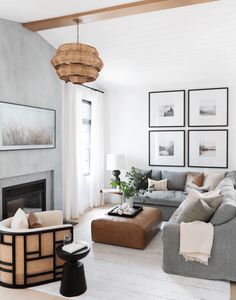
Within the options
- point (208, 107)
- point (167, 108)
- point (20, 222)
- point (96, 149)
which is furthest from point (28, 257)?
point (208, 107)

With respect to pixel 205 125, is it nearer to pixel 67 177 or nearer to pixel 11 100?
pixel 67 177

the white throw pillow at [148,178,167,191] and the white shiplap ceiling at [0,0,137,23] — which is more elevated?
the white shiplap ceiling at [0,0,137,23]

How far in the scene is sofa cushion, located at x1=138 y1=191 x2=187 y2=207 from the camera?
196 inches

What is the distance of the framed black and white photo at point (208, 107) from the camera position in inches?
226

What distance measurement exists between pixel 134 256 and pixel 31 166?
80.7 inches

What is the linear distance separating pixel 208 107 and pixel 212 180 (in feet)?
5.30

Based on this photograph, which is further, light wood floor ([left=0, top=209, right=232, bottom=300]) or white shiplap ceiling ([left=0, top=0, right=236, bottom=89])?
white shiplap ceiling ([left=0, top=0, right=236, bottom=89])

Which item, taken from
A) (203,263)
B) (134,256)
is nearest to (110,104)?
(134,256)

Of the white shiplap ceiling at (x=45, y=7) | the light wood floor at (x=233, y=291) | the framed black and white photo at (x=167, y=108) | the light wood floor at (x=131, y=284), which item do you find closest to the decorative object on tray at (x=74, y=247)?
the light wood floor at (x=131, y=284)

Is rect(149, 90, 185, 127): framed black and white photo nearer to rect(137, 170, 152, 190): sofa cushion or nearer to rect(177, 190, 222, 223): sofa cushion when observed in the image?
rect(137, 170, 152, 190): sofa cushion

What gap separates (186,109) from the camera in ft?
19.8

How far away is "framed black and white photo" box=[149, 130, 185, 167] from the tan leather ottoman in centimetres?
223

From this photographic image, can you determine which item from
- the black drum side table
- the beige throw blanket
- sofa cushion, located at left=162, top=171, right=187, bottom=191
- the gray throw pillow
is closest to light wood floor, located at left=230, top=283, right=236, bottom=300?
the beige throw blanket

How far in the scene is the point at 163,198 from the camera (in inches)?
200
